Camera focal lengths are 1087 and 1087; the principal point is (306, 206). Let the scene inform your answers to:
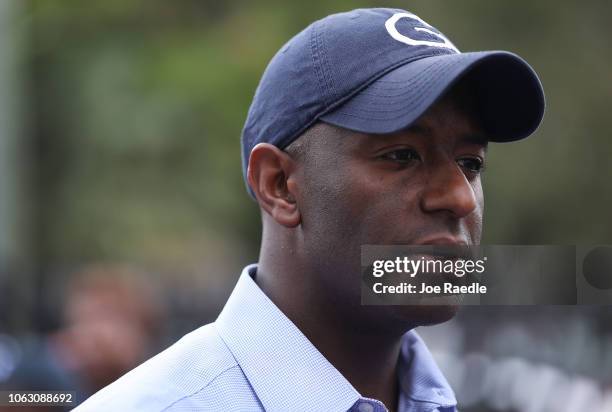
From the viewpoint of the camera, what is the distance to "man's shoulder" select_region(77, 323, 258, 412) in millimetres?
2453

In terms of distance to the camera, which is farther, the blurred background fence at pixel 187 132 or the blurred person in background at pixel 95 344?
the blurred background fence at pixel 187 132

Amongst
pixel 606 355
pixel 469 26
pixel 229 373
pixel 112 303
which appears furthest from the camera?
pixel 469 26

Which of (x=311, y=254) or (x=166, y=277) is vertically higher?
(x=311, y=254)


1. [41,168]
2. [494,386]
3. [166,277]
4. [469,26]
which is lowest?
[166,277]

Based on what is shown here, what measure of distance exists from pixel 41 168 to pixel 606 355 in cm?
1043

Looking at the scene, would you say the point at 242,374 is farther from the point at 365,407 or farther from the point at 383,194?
the point at 383,194

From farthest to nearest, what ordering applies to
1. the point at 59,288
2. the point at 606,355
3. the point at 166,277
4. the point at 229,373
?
the point at 166,277 → the point at 59,288 → the point at 606,355 → the point at 229,373

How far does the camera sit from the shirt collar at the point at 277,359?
8.37ft

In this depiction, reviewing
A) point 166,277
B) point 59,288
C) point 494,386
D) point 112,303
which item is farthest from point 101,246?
point 494,386

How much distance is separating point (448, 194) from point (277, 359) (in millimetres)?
570

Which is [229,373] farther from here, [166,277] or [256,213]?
[256,213]

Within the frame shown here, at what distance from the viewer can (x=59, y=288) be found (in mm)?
9398

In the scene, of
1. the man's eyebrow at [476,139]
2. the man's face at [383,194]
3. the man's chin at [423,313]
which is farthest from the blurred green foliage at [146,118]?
the man's chin at [423,313]

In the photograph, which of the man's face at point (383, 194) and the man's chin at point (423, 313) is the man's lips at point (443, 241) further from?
the man's chin at point (423, 313)
